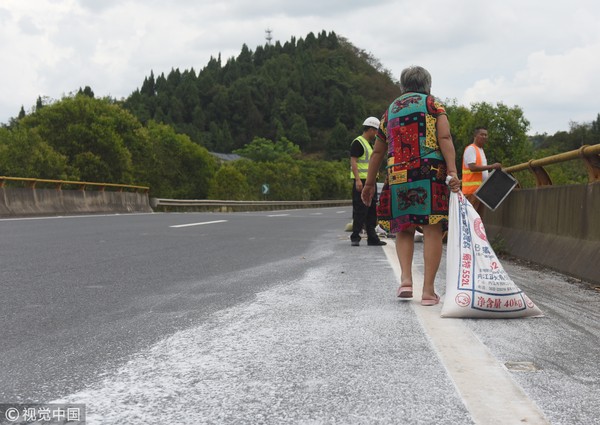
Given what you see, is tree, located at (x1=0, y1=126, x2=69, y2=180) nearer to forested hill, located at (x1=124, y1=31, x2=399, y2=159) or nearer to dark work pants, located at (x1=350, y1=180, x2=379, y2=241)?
dark work pants, located at (x1=350, y1=180, x2=379, y2=241)

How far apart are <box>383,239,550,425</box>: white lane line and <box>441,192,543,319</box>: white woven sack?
15 centimetres

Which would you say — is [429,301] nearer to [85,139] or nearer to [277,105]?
[85,139]

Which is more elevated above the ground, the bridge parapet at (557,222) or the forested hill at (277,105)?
the forested hill at (277,105)

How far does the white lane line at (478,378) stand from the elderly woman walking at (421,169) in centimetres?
78

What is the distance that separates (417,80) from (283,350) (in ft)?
7.88

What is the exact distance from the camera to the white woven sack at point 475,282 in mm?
4016

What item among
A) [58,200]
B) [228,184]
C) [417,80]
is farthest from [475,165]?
[228,184]

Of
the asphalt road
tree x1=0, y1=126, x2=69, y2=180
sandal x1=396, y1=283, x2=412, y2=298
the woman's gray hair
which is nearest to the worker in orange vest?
the asphalt road

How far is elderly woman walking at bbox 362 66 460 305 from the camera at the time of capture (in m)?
4.57

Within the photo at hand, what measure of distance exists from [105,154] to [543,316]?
5512cm

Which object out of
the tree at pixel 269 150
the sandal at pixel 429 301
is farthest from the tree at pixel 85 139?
the tree at pixel 269 150

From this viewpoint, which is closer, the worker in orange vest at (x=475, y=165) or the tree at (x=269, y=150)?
the worker in orange vest at (x=475, y=165)

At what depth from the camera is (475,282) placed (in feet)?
13.4

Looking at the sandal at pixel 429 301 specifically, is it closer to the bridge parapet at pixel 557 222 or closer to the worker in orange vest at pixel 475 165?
the bridge parapet at pixel 557 222
